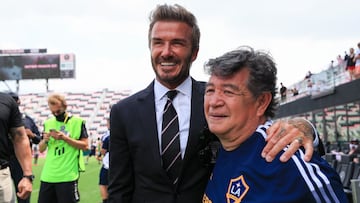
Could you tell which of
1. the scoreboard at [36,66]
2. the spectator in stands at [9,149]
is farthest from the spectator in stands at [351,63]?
the scoreboard at [36,66]

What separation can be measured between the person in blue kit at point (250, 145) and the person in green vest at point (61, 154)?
11.9ft

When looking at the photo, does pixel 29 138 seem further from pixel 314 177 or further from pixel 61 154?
pixel 314 177

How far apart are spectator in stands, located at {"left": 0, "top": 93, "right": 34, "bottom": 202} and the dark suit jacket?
162 cm

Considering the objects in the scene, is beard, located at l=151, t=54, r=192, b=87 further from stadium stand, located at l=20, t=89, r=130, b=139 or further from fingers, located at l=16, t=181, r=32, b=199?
stadium stand, located at l=20, t=89, r=130, b=139

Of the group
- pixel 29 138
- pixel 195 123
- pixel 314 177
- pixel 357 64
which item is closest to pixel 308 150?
pixel 314 177

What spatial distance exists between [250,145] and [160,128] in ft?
1.68

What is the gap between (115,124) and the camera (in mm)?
2018

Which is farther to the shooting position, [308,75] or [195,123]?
[308,75]

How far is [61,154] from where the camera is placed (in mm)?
5195

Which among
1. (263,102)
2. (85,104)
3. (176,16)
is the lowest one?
(263,102)

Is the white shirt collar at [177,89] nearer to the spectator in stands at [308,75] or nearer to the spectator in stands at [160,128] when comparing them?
the spectator in stands at [160,128]

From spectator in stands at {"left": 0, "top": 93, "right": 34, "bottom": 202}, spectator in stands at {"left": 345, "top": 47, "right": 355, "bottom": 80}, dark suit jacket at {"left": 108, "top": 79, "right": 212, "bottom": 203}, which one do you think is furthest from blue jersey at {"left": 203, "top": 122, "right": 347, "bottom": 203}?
spectator in stands at {"left": 345, "top": 47, "right": 355, "bottom": 80}

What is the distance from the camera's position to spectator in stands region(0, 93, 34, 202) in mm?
3311

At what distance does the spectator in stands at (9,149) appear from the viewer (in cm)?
331
